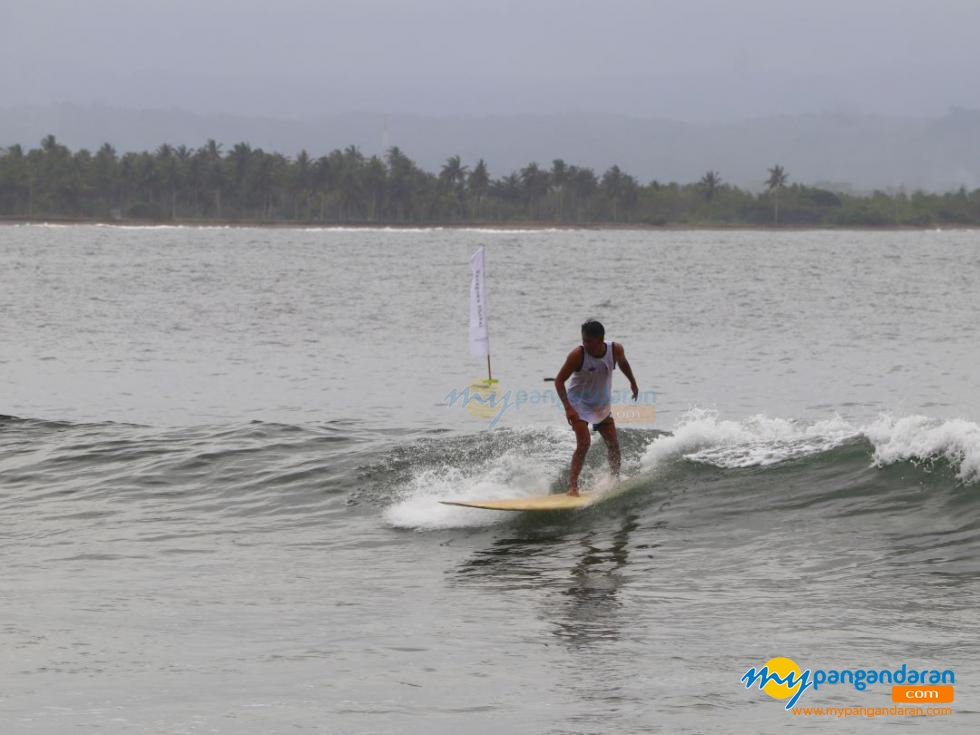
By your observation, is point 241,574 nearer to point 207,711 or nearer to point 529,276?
point 207,711

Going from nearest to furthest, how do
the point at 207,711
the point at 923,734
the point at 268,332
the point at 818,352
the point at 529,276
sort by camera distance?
1. the point at 923,734
2. the point at 207,711
3. the point at 818,352
4. the point at 268,332
5. the point at 529,276

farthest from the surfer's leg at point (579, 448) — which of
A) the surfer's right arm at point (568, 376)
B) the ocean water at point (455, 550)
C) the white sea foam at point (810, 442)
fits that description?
the white sea foam at point (810, 442)

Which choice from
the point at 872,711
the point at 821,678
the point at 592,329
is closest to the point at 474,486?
the point at 592,329

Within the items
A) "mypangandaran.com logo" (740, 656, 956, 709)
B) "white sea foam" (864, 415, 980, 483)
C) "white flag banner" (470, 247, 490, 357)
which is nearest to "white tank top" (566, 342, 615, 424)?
"white sea foam" (864, 415, 980, 483)

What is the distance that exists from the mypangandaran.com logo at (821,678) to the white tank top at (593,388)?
5586 mm

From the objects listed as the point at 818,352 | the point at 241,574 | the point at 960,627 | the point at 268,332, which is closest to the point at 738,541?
the point at 960,627

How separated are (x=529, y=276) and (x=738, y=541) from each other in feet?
214

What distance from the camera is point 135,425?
20781 mm

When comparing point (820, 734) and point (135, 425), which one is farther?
point (135, 425)

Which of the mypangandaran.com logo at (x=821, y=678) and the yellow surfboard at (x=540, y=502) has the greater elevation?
the yellow surfboard at (x=540, y=502)

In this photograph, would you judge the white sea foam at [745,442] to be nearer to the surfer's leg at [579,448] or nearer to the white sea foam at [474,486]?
the white sea foam at [474,486]

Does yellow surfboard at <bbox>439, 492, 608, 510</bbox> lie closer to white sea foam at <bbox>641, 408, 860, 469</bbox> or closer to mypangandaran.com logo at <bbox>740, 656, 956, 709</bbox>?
white sea foam at <bbox>641, 408, 860, 469</bbox>

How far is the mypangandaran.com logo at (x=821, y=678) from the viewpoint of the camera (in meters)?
8.15

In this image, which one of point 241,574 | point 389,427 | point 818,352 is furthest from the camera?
point 818,352
